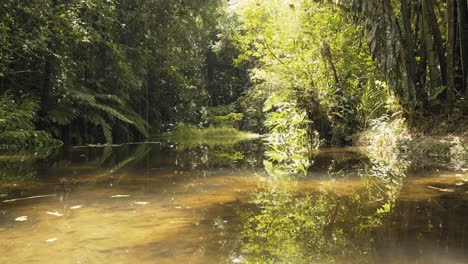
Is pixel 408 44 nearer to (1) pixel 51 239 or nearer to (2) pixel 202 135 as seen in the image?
(1) pixel 51 239

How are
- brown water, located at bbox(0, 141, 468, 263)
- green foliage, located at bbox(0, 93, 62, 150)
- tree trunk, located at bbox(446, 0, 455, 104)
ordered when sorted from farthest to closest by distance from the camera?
green foliage, located at bbox(0, 93, 62, 150), tree trunk, located at bbox(446, 0, 455, 104), brown water, located at bbox(0, 141, 468, 263)

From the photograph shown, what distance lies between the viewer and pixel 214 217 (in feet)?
7.30

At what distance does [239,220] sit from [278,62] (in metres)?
8.55

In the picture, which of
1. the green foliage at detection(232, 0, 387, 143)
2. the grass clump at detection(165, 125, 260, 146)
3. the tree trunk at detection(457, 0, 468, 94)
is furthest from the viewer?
the grass clump at detection(165, 125, 260, 146)

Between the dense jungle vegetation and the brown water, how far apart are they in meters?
3.51

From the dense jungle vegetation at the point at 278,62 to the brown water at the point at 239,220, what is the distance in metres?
3.51

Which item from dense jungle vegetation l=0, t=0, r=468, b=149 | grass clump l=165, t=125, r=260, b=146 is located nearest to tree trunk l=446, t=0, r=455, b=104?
dense jungle vegetation l=0, t=0, r=468, b=149

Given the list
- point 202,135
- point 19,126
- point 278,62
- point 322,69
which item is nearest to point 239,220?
point 322,69

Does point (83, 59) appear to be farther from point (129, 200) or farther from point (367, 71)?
point (129, 200)

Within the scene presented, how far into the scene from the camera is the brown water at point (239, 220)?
1.58 metres

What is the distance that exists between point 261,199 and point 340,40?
7.39m

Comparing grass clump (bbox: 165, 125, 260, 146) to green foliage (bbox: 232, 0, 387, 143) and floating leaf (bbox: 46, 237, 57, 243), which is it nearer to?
green foliage (bbox: 232, 0, 387, 143)

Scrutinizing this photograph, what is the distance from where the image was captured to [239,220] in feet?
6.98

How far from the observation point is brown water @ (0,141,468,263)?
158 centimetres
